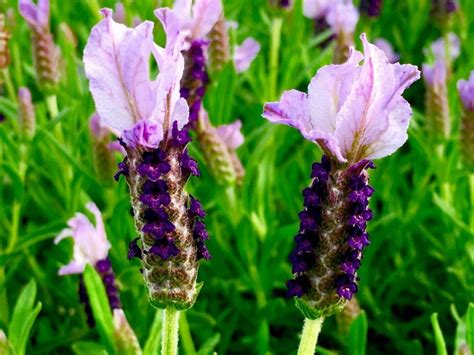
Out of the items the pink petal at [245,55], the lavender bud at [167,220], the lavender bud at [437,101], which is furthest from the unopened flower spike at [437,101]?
the lavender bud at [167,220]

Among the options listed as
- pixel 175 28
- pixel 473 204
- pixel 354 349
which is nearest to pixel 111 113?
pixel 175 28

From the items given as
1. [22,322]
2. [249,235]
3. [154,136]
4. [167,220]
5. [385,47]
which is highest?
[154,136]

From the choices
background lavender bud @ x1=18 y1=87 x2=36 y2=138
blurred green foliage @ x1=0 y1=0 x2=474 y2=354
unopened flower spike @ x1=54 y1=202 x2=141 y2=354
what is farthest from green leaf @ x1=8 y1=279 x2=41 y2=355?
background lavender bud @ x1=18 y1=87 x2=36 y2=138

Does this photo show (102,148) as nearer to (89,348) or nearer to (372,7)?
(89,348)

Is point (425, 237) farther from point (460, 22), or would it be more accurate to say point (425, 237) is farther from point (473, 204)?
point (460, 22)

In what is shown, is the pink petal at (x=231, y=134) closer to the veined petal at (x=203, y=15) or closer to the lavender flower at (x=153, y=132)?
the veined petal at (x=203, y=15)

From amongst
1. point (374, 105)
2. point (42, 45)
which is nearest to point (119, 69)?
point (374, 105)
